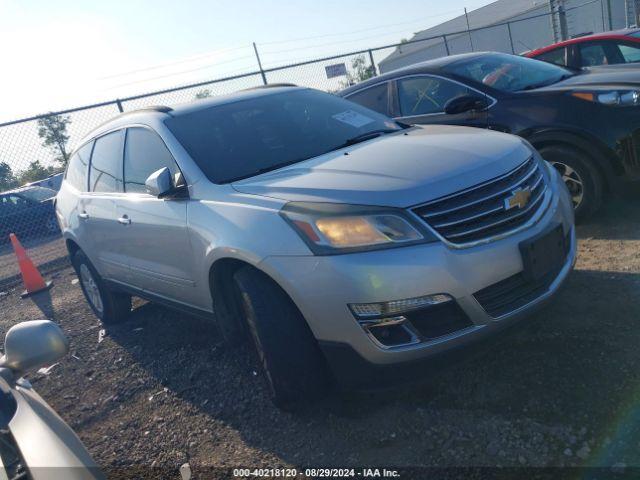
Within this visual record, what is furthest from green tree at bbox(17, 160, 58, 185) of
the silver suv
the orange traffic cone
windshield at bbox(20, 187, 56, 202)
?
the silver suv

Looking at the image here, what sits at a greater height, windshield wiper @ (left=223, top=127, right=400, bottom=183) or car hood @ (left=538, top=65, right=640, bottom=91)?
windshield wiper @ (left=223, top=127, right=400, bottom=183)

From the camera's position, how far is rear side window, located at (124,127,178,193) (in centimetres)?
363

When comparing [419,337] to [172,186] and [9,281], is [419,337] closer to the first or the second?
[172,186]

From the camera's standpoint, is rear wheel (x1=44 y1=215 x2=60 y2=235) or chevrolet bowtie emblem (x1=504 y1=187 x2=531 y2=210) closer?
chevrolet bowtie emblem (x1=504 y1=187 x2=531 y2=210)

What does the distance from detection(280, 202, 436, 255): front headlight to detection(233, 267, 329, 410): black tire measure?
0.38 m

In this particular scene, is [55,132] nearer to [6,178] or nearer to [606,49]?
[6,178]

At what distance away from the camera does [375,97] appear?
6.02 metres

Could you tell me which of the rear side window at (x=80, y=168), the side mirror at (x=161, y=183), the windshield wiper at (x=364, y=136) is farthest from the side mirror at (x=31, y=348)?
the rear side window at (x=80, y=168)

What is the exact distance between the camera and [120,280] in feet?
15.1

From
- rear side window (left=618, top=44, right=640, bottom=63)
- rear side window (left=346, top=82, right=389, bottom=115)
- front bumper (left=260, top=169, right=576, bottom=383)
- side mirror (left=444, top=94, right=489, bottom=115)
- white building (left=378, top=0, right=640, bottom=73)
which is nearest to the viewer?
front bumper (left=260, top=169, right=576, bottom=383)

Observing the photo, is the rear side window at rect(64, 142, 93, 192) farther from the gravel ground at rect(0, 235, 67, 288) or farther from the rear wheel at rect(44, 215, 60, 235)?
the rear wheel at rect(44, 215, 60, 235)

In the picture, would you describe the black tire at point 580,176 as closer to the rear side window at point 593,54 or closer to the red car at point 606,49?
the red car at point 606,49

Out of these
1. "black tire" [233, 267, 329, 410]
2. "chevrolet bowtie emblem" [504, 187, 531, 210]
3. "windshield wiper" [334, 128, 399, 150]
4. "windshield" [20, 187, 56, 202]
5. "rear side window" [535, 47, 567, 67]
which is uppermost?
"windshield wiper" [334, 128, 399, 150]

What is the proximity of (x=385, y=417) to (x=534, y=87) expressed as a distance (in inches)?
141
